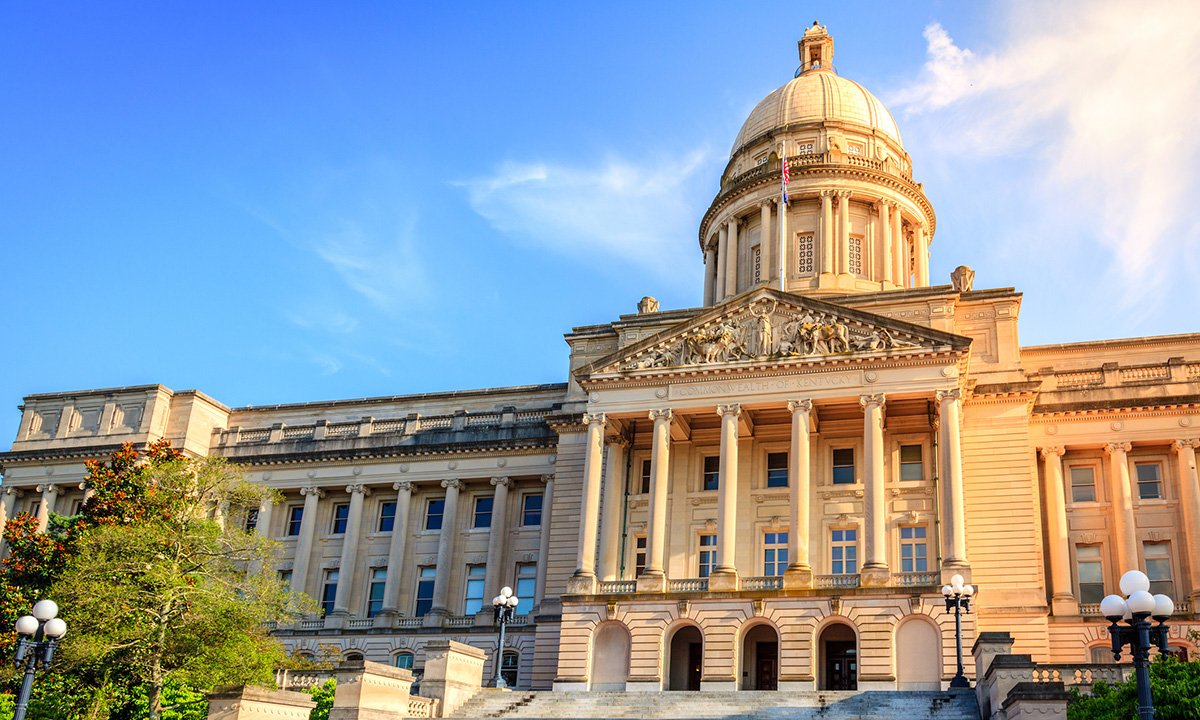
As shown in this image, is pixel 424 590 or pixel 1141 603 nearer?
pixel 1141 603

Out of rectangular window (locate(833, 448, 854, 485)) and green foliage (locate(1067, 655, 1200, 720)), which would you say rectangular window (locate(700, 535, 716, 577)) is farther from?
green foliage (locate(1067, 655, 1200, 720))

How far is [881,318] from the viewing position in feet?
135

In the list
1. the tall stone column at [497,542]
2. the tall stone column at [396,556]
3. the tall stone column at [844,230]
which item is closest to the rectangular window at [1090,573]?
the tall stone column at [844,230]

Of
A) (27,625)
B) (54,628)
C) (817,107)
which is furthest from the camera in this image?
(817,107)

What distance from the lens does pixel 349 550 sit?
51.6 meters

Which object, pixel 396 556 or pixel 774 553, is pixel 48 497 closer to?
pixel 396 556

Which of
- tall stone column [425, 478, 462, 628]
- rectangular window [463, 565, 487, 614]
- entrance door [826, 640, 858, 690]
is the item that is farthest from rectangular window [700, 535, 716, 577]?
tall stone column [425, 478, 462, 628]

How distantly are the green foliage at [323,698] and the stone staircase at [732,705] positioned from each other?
358 centimetres

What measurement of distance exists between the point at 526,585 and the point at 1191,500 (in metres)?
26.4

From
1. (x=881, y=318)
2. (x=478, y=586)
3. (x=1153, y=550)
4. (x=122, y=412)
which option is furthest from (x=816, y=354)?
(x=122, y=412)

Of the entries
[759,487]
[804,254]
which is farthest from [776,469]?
[804,254]

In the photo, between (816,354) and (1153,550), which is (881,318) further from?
(1153,550)

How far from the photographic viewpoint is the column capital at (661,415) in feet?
140

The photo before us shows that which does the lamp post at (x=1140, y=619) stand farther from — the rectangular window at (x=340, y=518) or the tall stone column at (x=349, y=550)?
the rectangular window at (x=340, y=518)
